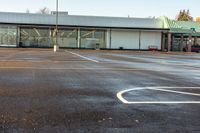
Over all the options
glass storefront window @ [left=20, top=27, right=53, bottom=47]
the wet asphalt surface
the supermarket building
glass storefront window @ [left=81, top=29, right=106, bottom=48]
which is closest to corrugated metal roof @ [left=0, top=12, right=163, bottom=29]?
the supermarket building

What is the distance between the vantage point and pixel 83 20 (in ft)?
247

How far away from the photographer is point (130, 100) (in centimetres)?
1103

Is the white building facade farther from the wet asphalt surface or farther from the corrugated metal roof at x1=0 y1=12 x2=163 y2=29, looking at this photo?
the wet asphalt surface

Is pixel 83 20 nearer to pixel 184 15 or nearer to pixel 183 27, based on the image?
pixel 183 27

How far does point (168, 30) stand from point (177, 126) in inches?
2726

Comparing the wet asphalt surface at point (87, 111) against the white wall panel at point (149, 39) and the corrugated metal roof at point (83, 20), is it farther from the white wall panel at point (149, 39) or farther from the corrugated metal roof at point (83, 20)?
the white wall panel at point (149, 39)

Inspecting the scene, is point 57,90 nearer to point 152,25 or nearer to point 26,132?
point 26,132

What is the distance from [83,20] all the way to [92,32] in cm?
266

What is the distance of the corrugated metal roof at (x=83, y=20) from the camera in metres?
73.2

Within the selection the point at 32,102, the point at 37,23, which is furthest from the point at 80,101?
the point at 37,23

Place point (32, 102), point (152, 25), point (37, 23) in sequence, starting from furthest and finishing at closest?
point (152, 25), point (37, 23), point (32, 102)

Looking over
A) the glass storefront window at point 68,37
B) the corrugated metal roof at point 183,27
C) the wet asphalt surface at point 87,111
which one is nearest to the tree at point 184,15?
the corrugated metal roof at point 183,27

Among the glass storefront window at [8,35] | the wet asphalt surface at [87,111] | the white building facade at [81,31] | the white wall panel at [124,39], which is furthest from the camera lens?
the white wall panel at [124,39]

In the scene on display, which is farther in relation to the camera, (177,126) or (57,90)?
(57,90)
